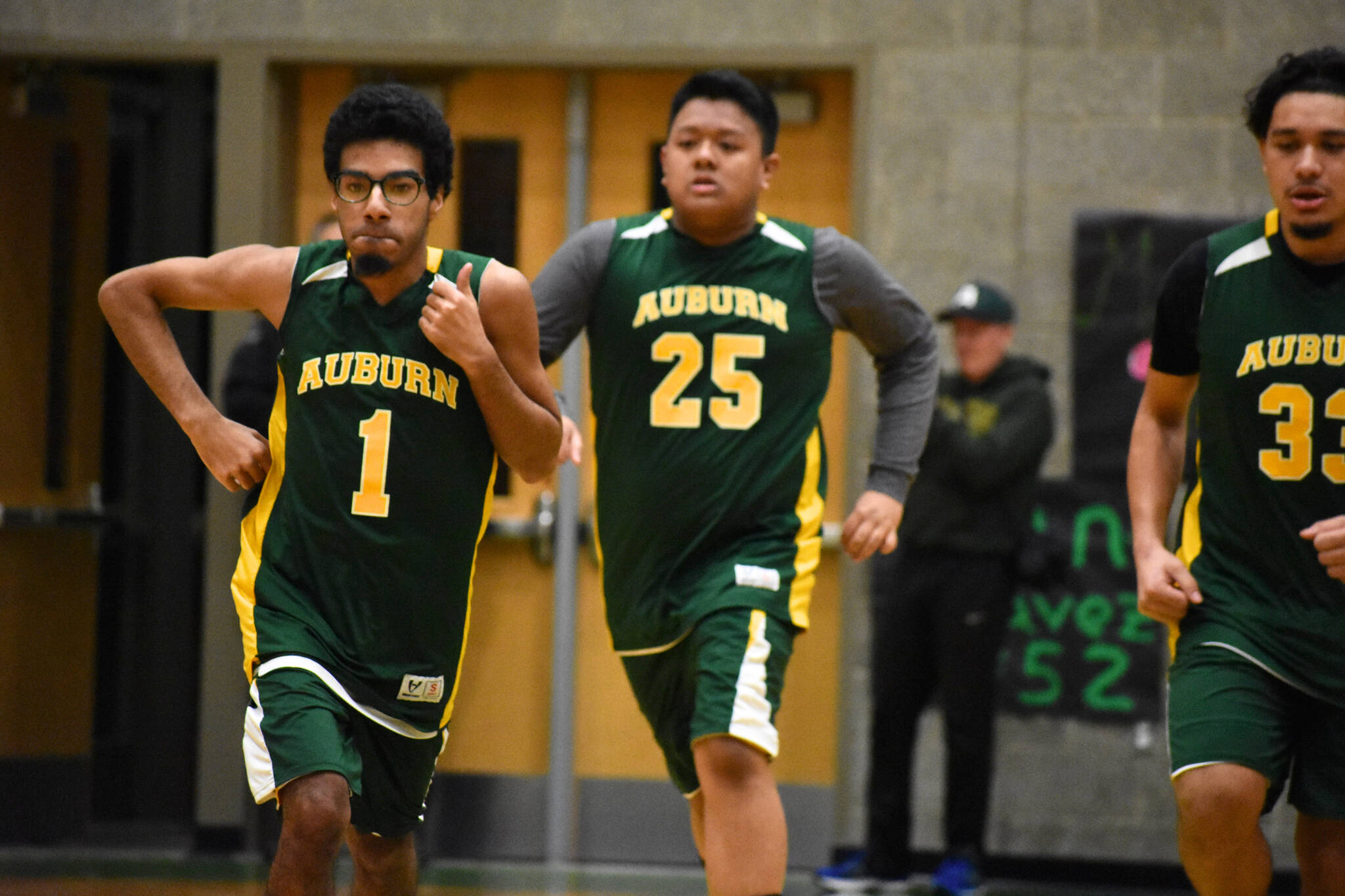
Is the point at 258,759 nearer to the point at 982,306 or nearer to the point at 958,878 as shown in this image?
the point at 958,878

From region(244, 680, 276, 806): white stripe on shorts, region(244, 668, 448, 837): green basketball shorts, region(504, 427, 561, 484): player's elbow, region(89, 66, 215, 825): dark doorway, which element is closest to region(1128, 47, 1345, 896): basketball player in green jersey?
region(504, 427, 561, 484): player's elbow

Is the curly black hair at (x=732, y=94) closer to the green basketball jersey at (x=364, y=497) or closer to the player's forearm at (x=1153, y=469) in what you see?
the green basketball jersey at (x=364, y=497)

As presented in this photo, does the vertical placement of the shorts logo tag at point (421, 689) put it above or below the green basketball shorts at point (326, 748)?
above

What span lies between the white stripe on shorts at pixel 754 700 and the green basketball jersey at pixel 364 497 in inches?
24.9

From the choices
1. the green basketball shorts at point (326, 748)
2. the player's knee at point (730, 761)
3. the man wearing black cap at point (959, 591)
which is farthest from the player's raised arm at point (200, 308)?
the man wearing black cap at point (959, 591)

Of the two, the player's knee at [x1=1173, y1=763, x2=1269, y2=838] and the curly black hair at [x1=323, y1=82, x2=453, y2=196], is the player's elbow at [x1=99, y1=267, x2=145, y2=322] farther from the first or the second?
the player's knee at [x1=1173, y1=763, x2=1269, y2=838]

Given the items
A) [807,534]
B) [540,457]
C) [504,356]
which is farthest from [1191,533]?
[504,356]

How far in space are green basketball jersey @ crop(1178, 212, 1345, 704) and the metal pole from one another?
3.51 meters

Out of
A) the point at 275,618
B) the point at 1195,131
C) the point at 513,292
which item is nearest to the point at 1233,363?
the point at 513,292

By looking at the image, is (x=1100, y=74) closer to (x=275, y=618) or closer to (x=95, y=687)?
(x=275, y=618)

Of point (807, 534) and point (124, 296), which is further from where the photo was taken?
point (807, 534)

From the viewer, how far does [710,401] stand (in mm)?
3574

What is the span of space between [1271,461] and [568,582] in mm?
3686

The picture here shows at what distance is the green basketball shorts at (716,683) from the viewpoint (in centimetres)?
325
